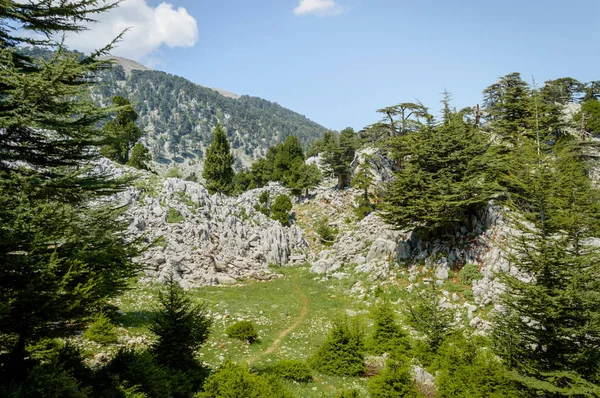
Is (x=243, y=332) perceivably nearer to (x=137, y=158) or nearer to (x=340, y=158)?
(x=340, y=158)

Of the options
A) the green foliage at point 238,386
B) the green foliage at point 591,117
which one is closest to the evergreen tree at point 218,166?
the green foliage at point 238,386

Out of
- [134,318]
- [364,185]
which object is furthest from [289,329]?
[364,185]

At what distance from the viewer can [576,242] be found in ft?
38.9

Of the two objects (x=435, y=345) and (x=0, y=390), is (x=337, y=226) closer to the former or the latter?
(x=435, y=345)

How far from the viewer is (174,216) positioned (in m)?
35.8

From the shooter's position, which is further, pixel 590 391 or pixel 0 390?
pixel 590 391

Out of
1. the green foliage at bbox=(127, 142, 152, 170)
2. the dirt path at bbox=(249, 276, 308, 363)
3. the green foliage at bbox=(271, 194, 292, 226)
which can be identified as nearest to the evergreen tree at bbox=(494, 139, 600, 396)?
the dirt path at bbox=(249, 276, 308, 363)

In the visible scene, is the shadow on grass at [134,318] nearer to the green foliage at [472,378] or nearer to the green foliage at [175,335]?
the green foliage at [175,335]

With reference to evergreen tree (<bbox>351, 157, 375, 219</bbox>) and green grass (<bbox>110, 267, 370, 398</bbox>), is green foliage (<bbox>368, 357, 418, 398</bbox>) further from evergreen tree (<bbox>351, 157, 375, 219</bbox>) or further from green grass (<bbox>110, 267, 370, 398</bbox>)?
evergreen tree (<bbox>351, 157, 375, 219</bbox>)

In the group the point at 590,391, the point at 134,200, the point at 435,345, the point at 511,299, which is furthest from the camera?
the point at 134,200

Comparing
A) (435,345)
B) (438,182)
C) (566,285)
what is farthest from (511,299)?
(438,182)

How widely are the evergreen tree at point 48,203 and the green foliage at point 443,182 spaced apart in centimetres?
2299

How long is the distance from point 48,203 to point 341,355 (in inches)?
545

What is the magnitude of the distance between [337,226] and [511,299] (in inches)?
1554
